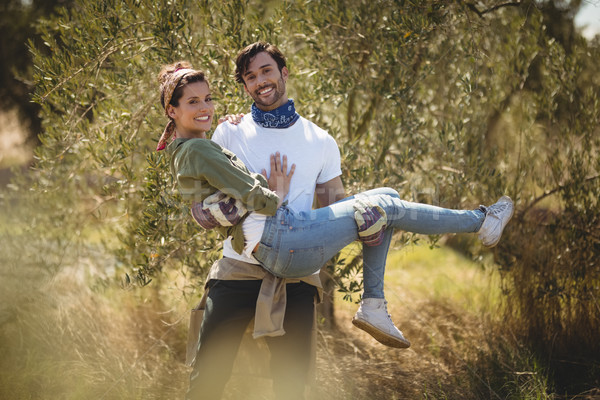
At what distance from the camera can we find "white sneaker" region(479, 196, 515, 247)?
2838 millimetres

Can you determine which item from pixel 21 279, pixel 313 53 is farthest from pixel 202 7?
pixel 21 279

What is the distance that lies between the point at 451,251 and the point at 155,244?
469 centimetres

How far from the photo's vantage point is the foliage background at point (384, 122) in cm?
363

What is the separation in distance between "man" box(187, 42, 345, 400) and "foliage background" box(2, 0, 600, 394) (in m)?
0.71

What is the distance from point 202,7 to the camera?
3549 mm

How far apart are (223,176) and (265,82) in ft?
2.41

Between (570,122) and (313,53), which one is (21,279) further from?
(570,122)

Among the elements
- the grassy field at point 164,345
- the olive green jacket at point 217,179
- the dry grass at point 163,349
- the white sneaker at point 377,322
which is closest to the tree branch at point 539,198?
the grassy field at point 164,345

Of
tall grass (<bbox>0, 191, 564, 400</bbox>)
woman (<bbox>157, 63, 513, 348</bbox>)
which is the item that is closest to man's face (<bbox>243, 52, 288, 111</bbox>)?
woman (<bbox>157, 63, 513, 348</bbox>)

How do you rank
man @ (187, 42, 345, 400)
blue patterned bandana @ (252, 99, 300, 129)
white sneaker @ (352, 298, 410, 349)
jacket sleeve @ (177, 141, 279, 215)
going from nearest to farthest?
jacket sleeve @ (177, 141, 279, 215), man @ (187, 42, 345, 400), white sneaker @ (352, 298, 410, 349), blue patterned bandana @ (252, 99, 300, 129)

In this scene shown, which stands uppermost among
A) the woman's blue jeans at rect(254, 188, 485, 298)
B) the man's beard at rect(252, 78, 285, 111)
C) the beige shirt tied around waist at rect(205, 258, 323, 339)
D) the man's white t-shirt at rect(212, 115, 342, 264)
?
the man's beard at rect(252, 78, 285, 111)

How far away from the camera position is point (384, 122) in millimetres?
4195

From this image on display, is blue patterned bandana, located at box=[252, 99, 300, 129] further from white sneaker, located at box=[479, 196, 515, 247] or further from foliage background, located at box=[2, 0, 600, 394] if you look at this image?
white sneaker, located at box=[479, 196, 515, 247]

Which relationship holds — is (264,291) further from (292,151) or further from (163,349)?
(163,349)
